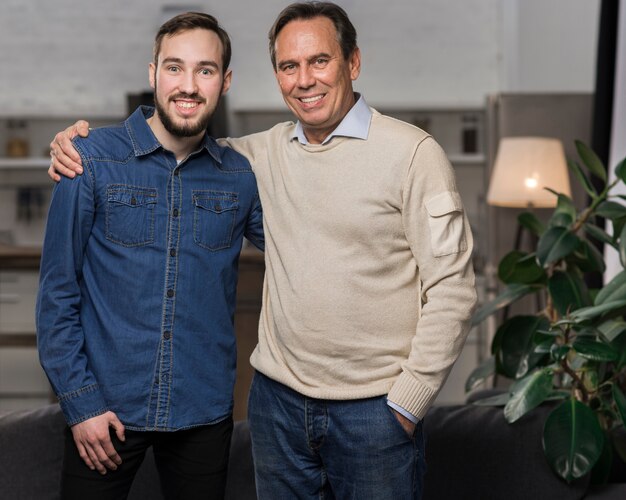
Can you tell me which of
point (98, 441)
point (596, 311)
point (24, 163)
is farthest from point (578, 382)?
point (24, 163)

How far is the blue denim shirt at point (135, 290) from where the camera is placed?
5.98 feet

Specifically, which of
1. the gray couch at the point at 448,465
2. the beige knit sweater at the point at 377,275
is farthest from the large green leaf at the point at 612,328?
the beige knit sweater at the point at 377,275

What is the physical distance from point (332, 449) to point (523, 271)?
4.33 feet

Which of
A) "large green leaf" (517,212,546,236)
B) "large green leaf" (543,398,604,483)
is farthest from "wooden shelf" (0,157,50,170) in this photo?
"large green leaf" (543,398,604,483)

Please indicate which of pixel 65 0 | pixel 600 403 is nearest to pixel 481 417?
pixel 600 403

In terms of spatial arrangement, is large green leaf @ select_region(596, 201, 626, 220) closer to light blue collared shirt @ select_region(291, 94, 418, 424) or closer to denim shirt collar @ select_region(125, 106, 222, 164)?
light blue collared shirt @ select_region(291, 94, 418, 424)

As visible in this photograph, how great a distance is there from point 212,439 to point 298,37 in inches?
33.5

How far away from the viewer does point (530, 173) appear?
481 centimetres

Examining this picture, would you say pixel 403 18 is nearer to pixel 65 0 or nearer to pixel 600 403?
pixel 65 0

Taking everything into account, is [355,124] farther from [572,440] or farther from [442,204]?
[572,440]

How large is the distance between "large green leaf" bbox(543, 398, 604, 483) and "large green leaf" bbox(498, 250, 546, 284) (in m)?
0.71

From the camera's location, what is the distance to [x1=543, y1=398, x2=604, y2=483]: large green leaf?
7.53 ft

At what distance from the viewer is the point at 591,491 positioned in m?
2.42

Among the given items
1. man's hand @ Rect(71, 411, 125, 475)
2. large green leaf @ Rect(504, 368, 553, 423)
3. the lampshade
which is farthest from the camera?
the lampshade
